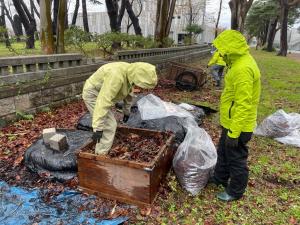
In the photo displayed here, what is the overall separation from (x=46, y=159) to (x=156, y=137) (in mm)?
1448

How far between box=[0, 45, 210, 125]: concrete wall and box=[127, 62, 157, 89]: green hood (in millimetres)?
2685

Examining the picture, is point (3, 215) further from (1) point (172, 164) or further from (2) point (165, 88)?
(2) point (165, 88)

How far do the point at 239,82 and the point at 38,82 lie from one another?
400 cm

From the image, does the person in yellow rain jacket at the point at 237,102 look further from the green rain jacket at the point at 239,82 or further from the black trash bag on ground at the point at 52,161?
the black trash bag on ground at the point at 52,161

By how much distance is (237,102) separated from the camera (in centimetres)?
273

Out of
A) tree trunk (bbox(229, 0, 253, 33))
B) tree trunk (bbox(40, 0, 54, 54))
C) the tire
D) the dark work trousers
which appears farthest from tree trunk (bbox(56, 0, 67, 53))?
tree trunk (bbox(229, 0, 253, 33))

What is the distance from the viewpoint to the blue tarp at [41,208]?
9.09 feet

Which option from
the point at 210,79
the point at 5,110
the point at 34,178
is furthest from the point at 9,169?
the point at 210,79

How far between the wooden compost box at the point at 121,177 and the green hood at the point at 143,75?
816 millimetres

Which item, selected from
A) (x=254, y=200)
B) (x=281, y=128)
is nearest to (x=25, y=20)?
(x=281, y=128)

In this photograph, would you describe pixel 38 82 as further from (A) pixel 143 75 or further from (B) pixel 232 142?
(B) pixel 232 142

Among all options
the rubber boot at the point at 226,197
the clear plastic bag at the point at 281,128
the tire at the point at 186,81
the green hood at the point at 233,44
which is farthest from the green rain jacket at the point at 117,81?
the tire at the point at 186,81

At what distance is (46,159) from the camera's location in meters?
3.44

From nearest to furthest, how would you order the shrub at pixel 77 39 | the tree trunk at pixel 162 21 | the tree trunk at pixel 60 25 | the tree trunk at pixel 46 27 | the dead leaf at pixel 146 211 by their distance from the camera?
the dead leaf at pixel 146 211 → the tree trunk at pixel 46 27 → the tree trunk at pixel 60 25 → the shrub at pixel 77 39 → the tree trunk at pixel 162 21
